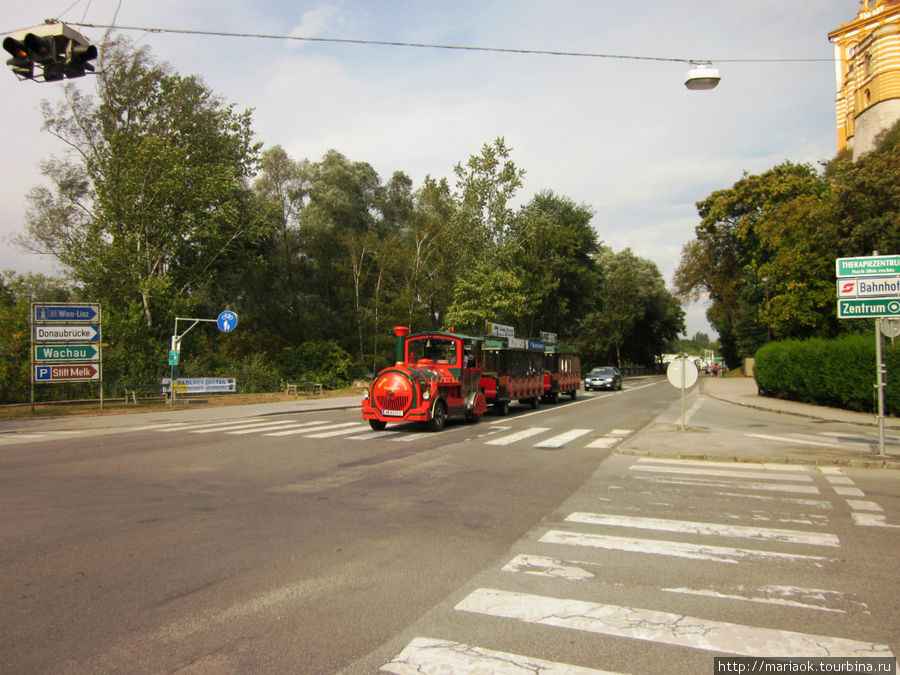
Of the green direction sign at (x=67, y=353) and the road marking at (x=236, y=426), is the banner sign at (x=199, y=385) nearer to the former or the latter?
the green direction sign at (x=67, y=353)

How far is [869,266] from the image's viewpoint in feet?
37.1

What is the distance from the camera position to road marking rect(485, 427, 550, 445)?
1389cm

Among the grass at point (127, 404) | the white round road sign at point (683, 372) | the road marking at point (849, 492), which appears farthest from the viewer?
the grass at point (127, 404)

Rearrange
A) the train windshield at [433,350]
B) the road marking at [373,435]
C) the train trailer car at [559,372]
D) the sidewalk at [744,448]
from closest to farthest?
the sidewalk at [744,448]
the road marking at [373,435]
the train windshield at [433,350]
the train trailer car at [559,372]

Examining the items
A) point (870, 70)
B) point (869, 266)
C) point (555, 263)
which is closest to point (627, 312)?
point (555, 263)

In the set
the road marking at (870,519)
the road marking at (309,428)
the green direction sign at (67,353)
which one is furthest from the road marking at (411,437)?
the green direction sign at (67,353)

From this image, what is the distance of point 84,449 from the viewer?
1288cm

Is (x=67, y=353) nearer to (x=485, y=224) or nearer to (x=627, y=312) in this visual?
(x=485, y=224)

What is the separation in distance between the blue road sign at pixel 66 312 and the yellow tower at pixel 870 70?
52.8 meters

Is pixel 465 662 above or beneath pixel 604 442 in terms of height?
above

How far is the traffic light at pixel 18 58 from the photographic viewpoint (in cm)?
834

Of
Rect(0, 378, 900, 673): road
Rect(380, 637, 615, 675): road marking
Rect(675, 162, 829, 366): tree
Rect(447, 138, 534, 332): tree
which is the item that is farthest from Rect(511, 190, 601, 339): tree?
Rect(380, 637, 615, 675): road marking

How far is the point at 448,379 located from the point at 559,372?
1281cm

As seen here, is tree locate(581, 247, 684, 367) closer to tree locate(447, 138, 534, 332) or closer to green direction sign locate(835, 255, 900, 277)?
tree locate(447, 138, 534, 332)
